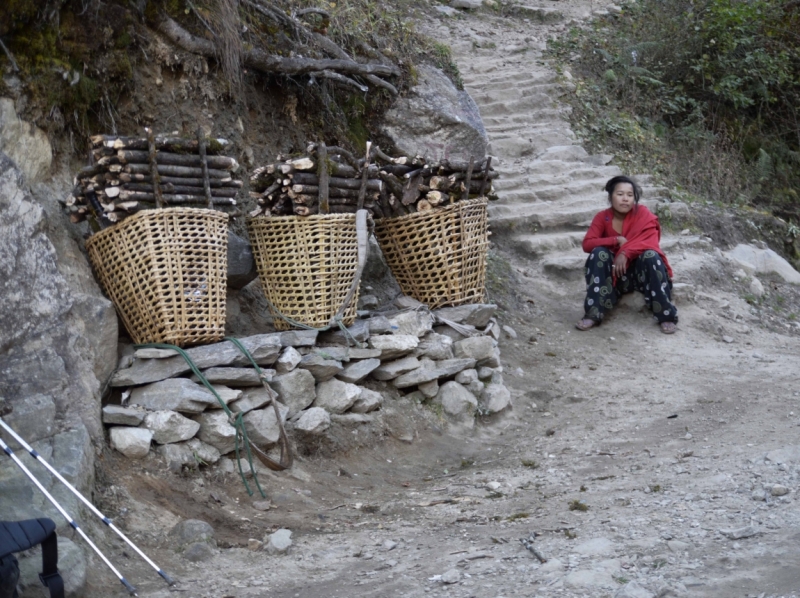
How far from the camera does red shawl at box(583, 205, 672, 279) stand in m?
6.86

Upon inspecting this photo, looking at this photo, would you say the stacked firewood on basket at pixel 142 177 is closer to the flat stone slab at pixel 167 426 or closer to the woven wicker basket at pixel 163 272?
the woven wicker basket at pixel 163 272

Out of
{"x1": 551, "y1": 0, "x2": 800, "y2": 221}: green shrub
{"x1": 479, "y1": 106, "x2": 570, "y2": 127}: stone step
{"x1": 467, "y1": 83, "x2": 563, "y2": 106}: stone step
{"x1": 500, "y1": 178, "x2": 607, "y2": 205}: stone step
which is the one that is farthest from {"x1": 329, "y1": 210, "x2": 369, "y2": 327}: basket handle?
{"x1": 551, "y1": 0, "x2": 800, "y2": 221}: green shrub

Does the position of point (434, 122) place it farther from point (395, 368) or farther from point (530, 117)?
point (530, 117)

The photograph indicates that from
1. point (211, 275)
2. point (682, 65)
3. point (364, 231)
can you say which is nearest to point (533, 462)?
point (364, 231)

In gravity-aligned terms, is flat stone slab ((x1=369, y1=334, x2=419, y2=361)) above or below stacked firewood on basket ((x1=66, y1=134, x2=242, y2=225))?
below

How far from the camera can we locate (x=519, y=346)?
6.68 meters

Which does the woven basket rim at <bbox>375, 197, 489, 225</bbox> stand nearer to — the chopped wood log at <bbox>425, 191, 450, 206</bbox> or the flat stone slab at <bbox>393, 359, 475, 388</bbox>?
the chopped wood log at <bbox>425, 191, 450, 206</bbox>

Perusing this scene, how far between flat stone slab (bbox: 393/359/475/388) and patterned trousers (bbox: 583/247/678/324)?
179 cm

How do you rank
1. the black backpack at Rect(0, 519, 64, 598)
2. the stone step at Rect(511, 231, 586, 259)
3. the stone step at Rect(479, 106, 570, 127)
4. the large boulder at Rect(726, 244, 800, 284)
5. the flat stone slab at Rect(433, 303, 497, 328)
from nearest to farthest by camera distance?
the black backpack at Rect(0, 519, 64, 598) < the flat stone slab at Rect(433, 303, 497, 328) < the stone step at Rect(511, 231, 586, 259) < the large boulder at Rect(726, 244, 800, 284) < the stone step at Rect(479, 106, 570, 127)

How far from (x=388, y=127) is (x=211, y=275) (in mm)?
2991

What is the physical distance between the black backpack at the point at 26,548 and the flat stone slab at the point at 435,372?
2.71 m

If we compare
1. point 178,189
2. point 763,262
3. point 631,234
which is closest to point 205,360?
point 178,189

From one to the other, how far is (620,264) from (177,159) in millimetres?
3728

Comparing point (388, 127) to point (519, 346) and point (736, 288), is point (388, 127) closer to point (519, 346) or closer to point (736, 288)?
point (519, 346)
